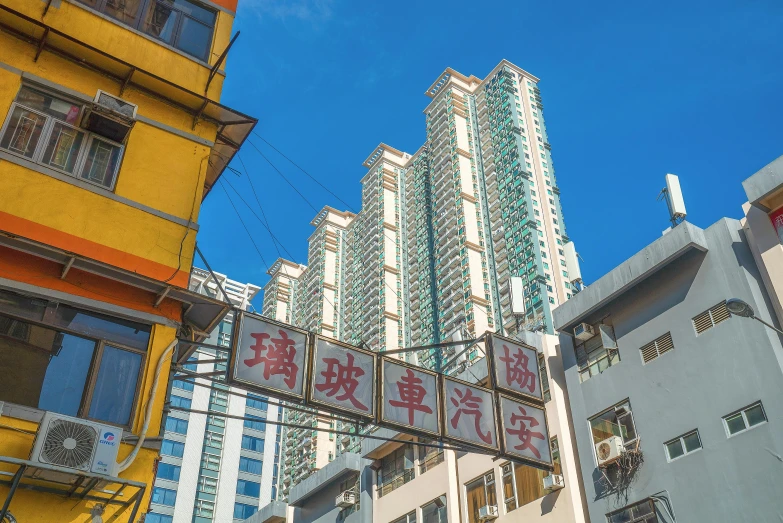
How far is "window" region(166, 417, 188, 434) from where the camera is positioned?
5781 centimetres

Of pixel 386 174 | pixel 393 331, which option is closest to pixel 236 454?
pixel 393 331

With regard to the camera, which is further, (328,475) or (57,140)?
(328,475)

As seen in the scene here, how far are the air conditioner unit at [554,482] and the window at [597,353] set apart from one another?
2619 mm

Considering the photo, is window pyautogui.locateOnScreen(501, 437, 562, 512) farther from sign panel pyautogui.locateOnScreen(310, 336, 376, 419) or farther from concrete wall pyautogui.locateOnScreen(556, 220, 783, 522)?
sign panel pyautogui.locateOnScreen(310, 336, 376, 419)

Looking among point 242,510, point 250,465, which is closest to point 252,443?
point 250,465

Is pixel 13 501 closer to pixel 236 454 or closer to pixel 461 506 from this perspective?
pixel 461 506

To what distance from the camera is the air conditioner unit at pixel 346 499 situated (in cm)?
2667

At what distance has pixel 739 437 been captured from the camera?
14.8 metres

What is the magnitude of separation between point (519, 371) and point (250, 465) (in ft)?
183

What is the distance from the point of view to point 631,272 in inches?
719

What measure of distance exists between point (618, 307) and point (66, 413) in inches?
576

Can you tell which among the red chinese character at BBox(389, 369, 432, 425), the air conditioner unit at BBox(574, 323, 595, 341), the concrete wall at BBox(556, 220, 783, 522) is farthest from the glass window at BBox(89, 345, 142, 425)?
the air conditioner unit at BBox(574, 323, 595, 341)

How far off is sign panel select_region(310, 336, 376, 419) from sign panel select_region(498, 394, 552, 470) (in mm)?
2041

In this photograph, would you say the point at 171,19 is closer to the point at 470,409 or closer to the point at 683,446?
the point at 470,409
